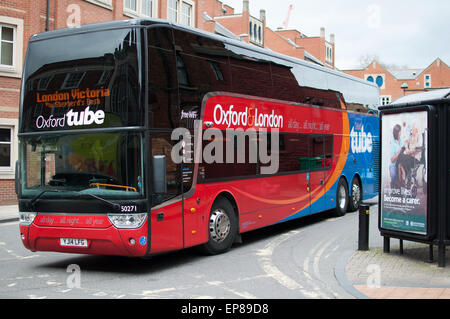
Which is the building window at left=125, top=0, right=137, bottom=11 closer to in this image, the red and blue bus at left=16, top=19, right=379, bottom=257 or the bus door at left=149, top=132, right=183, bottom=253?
the red and blue bus at left=16, top=19, right=379, bottom=257

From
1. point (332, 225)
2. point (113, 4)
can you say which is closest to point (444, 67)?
point (113, 4)

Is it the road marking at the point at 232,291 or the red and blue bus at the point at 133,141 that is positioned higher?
the red and blue bus at the point at 133,141

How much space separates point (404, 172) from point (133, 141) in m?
4.31

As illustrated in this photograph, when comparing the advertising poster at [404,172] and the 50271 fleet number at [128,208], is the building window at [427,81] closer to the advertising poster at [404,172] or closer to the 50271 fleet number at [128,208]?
the advertising poster at [404,172]

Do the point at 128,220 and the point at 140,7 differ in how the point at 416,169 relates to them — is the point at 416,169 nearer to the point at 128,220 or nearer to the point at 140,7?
the point at 128,220

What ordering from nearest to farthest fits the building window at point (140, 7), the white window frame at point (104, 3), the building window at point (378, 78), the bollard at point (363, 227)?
the bollard at point (363, 227) → the white window frame at point (104, 3) → the building window at point (140, 7) → the building window at point (378, 78)

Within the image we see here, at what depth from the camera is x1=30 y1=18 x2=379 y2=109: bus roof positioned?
8125 millimetres

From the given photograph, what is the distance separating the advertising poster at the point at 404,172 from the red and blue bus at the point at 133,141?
278 cm

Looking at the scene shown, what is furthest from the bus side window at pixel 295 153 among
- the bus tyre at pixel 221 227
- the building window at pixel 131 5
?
the building window at pixel 131 5

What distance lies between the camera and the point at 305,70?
13391mm

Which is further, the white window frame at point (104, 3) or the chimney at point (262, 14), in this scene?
the chimney at point (262, 14)

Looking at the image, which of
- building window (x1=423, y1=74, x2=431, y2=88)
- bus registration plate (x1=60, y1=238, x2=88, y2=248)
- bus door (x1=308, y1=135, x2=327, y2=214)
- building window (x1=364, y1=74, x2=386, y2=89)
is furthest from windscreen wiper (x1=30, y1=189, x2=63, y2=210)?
building window (x1=423, y1=74, x2=431, y2=88)

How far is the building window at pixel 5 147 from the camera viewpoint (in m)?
19.9
